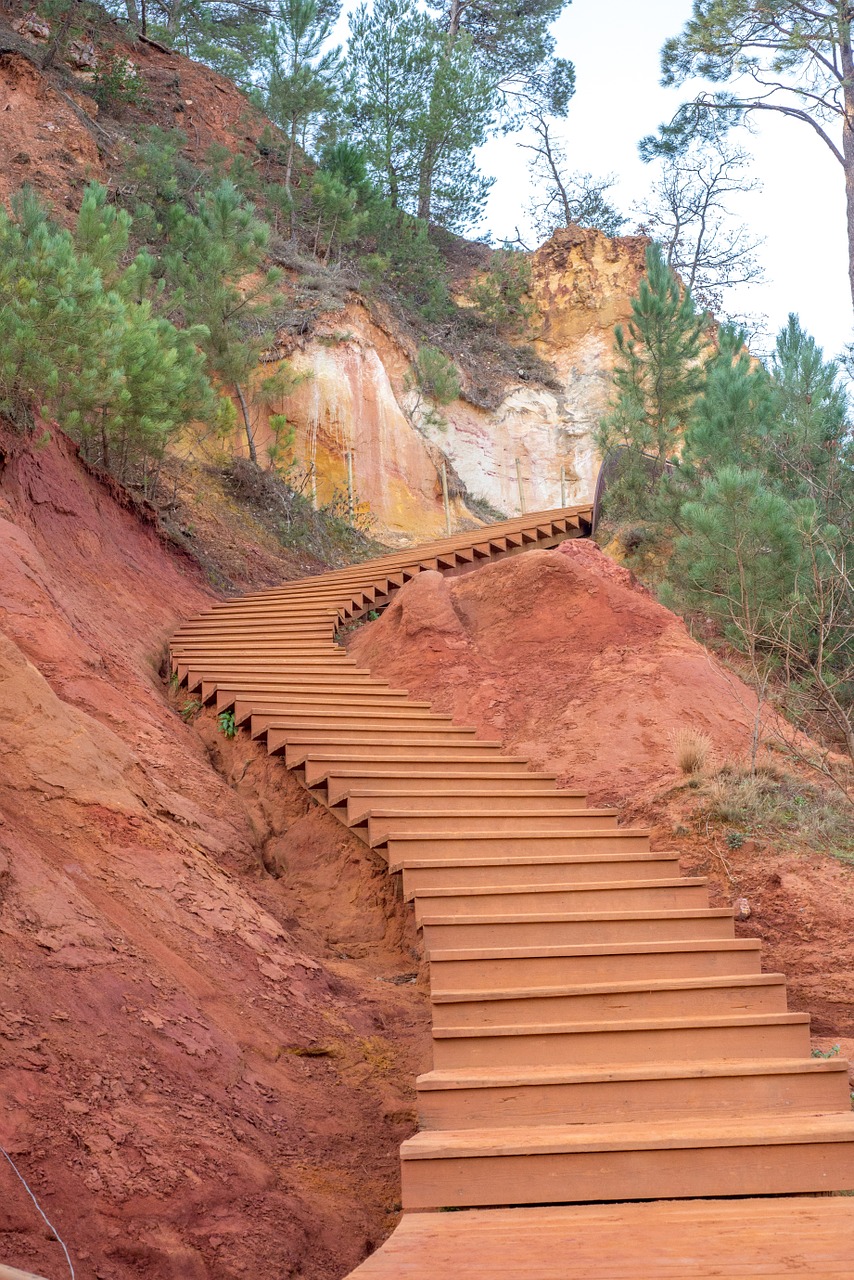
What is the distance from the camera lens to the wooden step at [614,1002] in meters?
4.46

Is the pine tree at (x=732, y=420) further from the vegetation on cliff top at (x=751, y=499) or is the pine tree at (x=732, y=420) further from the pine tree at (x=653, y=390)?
the pine tree at (x=653, y=390)

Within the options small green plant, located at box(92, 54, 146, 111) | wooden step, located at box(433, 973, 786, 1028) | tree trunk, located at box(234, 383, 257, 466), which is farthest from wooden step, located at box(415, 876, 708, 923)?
small green plant, located at box(92, 54, 146, 111)

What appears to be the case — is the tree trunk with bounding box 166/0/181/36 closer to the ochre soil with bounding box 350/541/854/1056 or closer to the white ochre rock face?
the white ochre rock face

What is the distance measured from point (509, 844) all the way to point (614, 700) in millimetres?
2011

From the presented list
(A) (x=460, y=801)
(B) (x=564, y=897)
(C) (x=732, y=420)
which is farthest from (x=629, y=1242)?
(C) (x=732, y=420)

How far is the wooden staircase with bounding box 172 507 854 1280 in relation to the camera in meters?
3.55

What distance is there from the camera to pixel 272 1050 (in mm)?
4355

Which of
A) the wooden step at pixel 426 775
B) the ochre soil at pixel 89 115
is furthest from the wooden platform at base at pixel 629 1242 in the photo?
the ochre soil at pixel 89 115

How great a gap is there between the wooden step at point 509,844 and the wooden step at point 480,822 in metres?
0.02

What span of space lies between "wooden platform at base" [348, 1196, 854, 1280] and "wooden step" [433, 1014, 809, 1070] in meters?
0.83

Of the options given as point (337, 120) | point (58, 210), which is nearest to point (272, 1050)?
point (58, 210)

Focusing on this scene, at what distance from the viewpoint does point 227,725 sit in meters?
7.38

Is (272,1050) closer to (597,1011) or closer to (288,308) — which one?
(597,1011)

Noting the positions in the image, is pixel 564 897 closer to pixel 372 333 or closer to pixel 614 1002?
pixel 614 1002
